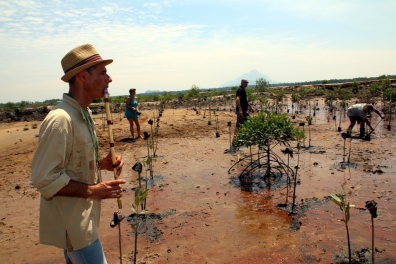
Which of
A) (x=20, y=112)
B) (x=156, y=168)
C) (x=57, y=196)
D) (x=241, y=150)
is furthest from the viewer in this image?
(x=20, y=112)

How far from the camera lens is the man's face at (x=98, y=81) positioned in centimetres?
219

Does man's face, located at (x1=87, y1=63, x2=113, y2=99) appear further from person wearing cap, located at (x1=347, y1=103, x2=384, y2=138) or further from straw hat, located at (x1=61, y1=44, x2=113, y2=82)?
person wearing cap, located at (x1=347, y1=103, x2=384, y2=138)

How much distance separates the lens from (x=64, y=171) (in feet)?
6.43

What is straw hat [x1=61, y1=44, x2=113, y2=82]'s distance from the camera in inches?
83.1

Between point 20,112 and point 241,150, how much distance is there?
24.8m

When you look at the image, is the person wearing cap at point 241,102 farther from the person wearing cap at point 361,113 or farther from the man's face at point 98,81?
the man's face at point 98,81

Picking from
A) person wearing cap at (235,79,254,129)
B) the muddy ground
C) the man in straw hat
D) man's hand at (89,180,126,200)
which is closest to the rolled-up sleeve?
the man in straw hat

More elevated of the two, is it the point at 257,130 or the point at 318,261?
the point at 257,130

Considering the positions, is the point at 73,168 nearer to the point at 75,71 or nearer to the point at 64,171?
the point at 64,171

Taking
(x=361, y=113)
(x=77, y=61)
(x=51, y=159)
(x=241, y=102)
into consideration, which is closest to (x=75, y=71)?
(x=77, y=61)

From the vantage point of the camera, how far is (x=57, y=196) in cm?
202

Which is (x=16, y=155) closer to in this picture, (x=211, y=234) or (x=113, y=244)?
(x=113, y=244)

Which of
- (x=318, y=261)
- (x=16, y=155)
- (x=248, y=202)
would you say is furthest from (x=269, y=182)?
(x=16, y=155)

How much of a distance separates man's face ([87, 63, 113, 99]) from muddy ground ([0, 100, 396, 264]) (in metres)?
2.88
